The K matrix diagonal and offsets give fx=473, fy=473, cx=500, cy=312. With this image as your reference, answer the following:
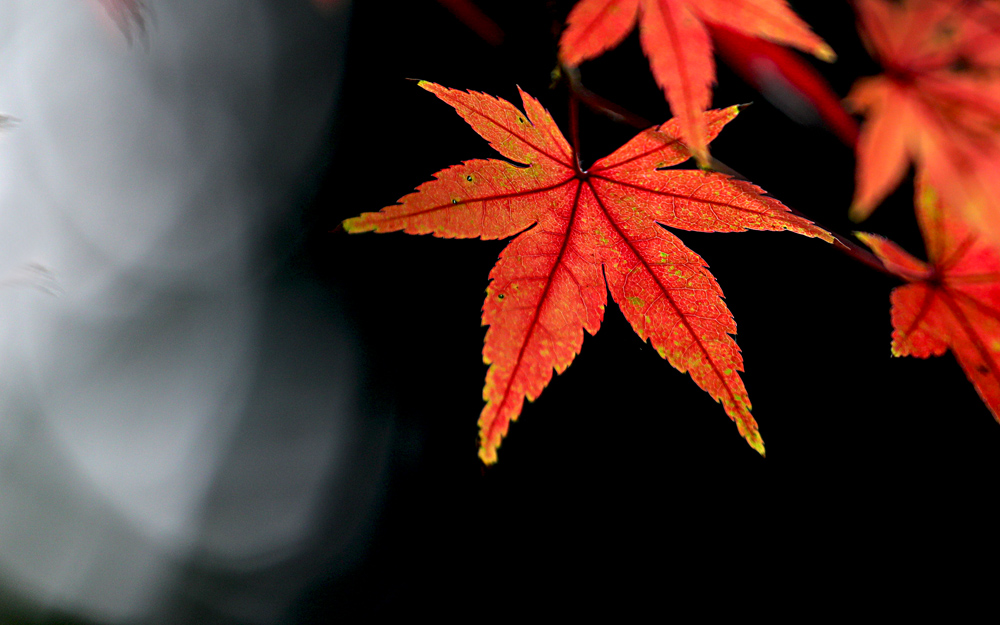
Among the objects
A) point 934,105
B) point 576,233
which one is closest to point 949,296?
point 934,105

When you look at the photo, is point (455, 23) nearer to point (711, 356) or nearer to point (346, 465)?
point (711, 356)

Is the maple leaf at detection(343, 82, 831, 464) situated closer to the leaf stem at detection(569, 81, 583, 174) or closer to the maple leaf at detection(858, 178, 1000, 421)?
the leaf stem at detection(569, 81, 583, 174)

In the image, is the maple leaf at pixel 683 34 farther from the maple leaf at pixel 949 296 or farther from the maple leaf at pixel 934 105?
the maple leaf at pixel 949 296

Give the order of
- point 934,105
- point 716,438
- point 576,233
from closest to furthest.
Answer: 1. point 934,105
2. point 576,233
3. point 716,438

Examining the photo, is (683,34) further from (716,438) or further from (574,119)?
(716,438)

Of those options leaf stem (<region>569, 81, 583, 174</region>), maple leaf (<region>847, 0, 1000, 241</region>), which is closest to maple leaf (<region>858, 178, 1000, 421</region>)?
Result: maple leaf (<region>847, 0, 1000, 241</region>)

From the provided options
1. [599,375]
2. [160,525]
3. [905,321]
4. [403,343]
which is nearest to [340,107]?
[403,343]
